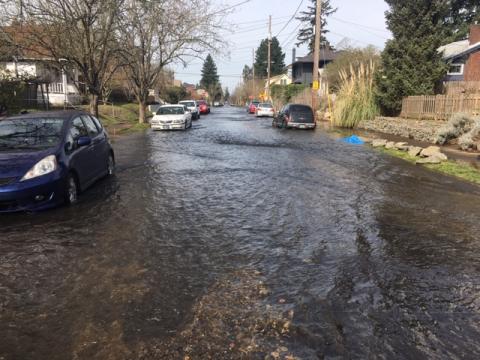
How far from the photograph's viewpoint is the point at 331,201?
809 cm

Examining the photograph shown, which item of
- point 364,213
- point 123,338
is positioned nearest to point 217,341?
point 123,338

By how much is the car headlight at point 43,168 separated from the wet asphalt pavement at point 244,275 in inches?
26.8

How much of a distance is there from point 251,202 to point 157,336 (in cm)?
469

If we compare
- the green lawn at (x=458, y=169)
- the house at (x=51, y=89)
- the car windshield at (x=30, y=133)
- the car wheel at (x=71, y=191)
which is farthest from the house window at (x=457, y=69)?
the car wheel at (x=71, y=191)

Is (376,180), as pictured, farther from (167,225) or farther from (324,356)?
(324,356)

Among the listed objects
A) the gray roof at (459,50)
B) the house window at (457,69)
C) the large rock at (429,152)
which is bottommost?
the large rock at (429,152)

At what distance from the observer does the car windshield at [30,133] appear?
752 centimetres

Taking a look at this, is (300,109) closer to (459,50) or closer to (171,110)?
(171,110)

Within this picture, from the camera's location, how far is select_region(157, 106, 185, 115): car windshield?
25750 mm

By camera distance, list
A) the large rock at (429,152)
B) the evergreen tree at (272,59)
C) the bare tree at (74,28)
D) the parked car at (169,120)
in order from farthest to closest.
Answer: the evergreen tree at (272,59) → the parked car at (169,120) → the bare tree at (74,28) → the large rock at (429,152)

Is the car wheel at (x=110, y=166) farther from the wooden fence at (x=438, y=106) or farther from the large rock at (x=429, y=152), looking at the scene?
the wooden fence at (x=438, y=106)

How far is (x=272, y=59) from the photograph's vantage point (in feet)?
374

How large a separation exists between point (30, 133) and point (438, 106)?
18.2 meters

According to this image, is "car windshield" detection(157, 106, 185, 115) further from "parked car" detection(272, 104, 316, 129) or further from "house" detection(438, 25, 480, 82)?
"house" detection(438, 25, 480, 82)
